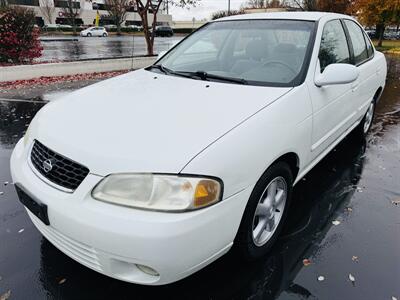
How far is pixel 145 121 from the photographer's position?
7.30 ft

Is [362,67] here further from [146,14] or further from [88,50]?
[88,50]

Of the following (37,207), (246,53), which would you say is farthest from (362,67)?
(37,207)

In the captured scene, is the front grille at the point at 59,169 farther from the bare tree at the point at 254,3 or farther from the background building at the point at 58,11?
the bare tree at the point at 254,3

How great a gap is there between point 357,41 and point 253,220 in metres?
2.95

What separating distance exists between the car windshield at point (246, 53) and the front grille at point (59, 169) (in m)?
1.43

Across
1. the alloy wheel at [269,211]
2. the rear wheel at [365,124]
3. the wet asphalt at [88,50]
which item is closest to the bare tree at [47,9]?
the wet asphalt at [88,50]

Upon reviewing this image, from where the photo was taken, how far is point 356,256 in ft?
8.51

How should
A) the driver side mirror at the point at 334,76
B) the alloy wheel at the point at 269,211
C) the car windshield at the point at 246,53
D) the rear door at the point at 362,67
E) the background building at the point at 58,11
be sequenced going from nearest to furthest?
the alloy wheel at the point at 269,211 < the driver side mirror at the point at 334,76 < the car windshield at the point at 246,53 < the rear door at the point at 362,67 < the background building at the point at 58,11

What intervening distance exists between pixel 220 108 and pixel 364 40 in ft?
10.1

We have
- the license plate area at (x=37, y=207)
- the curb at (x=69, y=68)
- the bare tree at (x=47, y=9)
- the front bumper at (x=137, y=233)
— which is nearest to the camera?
the front bumper at (x=137, y=233)

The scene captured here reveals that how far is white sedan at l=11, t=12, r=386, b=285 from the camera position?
1.81 metres

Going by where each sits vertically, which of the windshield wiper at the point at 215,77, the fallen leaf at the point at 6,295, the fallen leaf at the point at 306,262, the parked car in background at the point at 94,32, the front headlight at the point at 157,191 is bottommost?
the fallen leaf at the point at 306,262

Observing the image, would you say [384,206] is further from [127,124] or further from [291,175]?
[127,124]

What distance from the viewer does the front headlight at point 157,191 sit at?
1.81 metres
